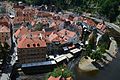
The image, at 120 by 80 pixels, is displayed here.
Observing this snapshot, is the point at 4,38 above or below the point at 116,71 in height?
above

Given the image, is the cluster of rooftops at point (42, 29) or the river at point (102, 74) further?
the cluster of rooftops at point (42, 29)

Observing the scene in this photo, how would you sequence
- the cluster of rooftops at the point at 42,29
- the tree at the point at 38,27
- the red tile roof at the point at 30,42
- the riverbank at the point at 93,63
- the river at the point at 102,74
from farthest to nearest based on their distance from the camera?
the tree at the point at 38,27 → the cluster of rooftops at the point at 42,29 → the riverbank at the point at 93,63 → the red tile roof at the point at 30,42 → the river at the point at 102,74

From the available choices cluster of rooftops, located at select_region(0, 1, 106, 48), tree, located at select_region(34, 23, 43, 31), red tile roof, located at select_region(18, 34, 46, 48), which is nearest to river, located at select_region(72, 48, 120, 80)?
red tile roof, located at select_region(18, 34, 46, 48)

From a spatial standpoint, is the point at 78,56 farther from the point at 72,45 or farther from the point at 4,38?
the point at 4,38

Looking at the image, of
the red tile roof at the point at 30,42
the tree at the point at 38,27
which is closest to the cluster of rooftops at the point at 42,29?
the red tile roof at the point at 30,42

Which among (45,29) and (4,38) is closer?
(4,38)

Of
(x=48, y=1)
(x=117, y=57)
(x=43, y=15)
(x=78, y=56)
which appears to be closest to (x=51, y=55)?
(x=78, y=56)

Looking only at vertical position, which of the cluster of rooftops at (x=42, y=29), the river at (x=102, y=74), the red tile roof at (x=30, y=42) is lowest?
the river at (x=102, y=74)

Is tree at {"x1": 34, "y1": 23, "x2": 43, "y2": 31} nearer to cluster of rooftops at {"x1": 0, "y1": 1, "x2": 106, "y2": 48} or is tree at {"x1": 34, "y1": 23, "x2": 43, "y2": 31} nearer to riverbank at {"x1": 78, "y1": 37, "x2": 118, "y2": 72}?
cluster of rooftops at {"x1": 0, "y1": 1, "x2": 106, "y2": 48}

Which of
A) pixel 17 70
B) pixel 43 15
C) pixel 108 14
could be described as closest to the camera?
pixel 17 70

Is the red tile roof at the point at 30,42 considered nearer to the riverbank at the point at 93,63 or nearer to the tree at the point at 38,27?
the riverbank at the point at 93,63

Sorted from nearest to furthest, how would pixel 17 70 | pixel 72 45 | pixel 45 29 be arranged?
pixel 17 70, pixel 72 45, pixel 45 29
